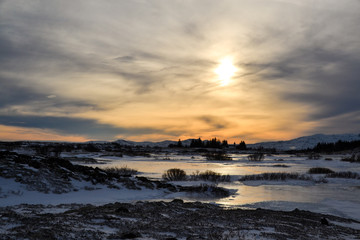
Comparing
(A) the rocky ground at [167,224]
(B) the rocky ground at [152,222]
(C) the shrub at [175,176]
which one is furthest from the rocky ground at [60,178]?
(C) the shrub at [175,176]

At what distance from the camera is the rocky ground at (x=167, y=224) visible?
7250 mm

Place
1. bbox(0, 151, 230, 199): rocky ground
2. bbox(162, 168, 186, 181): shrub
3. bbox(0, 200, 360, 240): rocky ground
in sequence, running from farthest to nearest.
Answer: bbox(162, 168, 186, 181): shrub → bbox(0, 151, 230, 199): rocky ground → bbox(0, 200, 360, 240): rocky ground

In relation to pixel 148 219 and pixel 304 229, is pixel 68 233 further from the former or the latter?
pixel 304 229

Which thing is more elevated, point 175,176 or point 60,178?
point 60,178

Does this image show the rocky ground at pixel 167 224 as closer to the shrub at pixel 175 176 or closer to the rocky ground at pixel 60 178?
the rocky ground at pixel 60 178

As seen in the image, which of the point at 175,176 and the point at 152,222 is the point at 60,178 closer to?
the point at 152,222

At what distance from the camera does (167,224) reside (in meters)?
9.20

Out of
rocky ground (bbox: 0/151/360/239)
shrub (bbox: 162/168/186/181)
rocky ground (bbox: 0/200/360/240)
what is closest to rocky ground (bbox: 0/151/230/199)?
rocky ground (bbox: 0/151/360/239)

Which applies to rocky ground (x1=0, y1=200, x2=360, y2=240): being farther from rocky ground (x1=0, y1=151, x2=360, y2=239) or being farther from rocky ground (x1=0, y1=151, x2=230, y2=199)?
rocky ground (x1=0, y1=151, x2=230, y2=199)

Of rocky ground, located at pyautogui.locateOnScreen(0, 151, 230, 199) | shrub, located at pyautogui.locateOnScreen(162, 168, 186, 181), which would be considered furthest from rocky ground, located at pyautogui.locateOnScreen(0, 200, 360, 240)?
Answer: shrub, located at pyautogui.locateOnScreen(162, 168, 186, 181)

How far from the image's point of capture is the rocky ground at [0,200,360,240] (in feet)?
23.8

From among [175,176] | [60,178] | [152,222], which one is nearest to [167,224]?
[152,222]

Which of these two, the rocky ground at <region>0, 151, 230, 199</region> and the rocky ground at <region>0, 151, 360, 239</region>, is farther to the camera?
the rocky ground at <region>0, 151, 230, 199</region>

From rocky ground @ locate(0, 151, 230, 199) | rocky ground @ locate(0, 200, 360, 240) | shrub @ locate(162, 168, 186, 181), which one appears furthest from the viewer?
shrub @ locate(162, 168, 186, 181)
